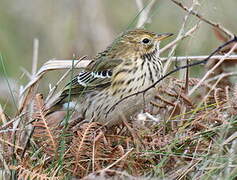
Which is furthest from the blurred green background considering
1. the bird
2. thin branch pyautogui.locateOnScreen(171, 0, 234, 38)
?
the bird

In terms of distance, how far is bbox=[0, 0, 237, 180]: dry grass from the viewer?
3.79m

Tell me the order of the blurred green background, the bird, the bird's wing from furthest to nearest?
the blurred green background, the bird's wing, the bird

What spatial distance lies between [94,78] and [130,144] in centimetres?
80

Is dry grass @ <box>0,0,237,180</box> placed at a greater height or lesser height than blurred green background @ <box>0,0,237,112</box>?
lesser

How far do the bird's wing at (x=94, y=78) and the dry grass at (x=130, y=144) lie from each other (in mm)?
269

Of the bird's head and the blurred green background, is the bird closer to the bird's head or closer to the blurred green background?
the bird's head

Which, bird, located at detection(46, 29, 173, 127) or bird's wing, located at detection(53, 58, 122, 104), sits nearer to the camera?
bird, located at detection(46, 29, 173, 127)

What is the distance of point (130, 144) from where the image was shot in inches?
163

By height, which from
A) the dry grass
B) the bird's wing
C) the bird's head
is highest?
the bird's head

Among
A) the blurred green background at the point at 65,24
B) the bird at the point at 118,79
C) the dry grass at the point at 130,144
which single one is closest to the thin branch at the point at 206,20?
the bird at the point at 118,79

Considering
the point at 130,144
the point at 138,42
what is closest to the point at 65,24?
the point at 138,42

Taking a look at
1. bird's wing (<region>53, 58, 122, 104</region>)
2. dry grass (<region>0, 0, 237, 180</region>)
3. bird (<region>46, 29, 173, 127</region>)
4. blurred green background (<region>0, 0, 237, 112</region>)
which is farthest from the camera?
blurred green background (<region>0, 0, 237, 112</region>)

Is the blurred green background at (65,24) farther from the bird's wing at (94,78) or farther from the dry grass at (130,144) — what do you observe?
the dry grass at (130,144)

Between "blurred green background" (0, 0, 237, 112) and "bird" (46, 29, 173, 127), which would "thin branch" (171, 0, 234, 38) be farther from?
"blurred green background" (0, 0, 237, 112)
